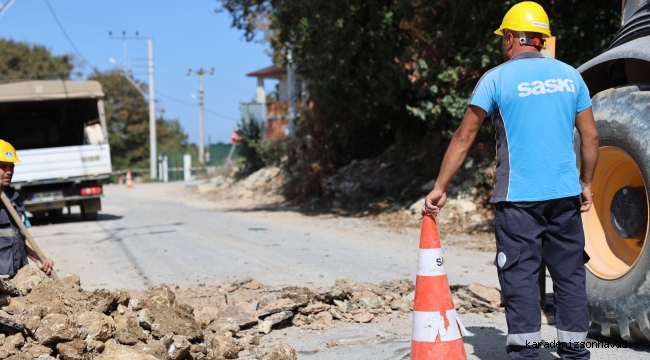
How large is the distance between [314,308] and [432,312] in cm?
195

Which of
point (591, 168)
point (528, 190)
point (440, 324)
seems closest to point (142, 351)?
point (440, 324)

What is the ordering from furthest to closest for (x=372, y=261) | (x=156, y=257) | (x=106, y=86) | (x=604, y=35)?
(x=106, y=86)
(x=604, y=35)
(x=156, y=257)
(x=372, y=261)

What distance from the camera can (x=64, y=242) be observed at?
41.1 ft

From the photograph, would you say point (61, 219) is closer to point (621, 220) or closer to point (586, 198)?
point (621, 220)

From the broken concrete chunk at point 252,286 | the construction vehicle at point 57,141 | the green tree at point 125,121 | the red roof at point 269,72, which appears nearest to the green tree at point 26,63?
the green tree at point 125,121

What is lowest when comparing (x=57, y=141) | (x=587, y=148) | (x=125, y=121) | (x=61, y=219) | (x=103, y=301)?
(x=61, y=219)

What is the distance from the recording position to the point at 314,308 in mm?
5559

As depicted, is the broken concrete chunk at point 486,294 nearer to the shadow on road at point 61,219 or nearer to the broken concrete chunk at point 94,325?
the broken concrete chunk at point 94,325

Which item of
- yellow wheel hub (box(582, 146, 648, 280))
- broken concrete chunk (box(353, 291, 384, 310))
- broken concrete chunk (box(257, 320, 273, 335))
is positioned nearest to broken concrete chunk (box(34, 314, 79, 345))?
broken concrete chunk (box(257, 320, 273, 335))

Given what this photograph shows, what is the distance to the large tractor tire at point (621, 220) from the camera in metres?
3.95

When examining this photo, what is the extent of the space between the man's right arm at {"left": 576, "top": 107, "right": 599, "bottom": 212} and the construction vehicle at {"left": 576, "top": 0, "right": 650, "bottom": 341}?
0.39 m

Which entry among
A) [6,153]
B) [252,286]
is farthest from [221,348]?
[252,286]

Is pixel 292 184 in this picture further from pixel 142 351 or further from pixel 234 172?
pixel 142 351

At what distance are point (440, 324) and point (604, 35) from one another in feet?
33.2
